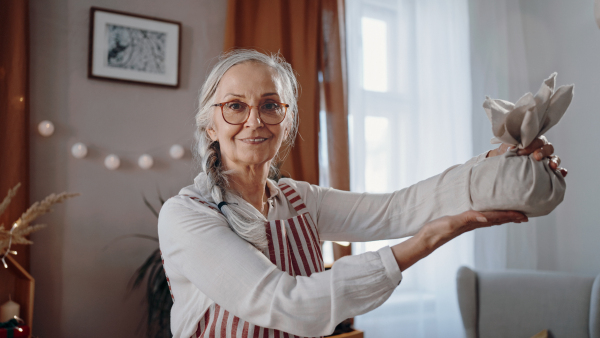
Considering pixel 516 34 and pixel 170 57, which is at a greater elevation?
pixel 516 34

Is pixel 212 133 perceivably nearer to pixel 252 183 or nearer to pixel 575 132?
pixel 252 183

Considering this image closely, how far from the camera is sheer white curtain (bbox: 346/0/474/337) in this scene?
2.78 metres

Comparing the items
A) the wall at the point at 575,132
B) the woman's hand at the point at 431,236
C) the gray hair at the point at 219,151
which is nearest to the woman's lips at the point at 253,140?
the gray hair at the point at 219,151

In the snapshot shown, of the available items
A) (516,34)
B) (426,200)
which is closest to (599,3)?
(426,200)

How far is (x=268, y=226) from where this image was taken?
1.09 metres

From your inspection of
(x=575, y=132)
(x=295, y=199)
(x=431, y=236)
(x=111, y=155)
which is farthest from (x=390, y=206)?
(x=575, y=132)

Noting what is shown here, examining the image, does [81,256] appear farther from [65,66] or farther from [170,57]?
[170,57]

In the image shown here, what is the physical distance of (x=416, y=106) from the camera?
2.95 m

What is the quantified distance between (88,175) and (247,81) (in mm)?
1534

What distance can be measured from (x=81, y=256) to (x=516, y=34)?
316cm

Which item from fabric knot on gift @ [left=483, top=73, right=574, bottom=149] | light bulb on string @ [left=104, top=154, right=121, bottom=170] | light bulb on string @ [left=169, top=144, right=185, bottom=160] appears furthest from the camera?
light bulb on string @ [left=169, top=144, right=185, bottom=160]

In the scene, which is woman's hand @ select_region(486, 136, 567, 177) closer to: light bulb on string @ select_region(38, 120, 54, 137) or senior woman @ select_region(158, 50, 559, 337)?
senior woman @ select_region(158, 50, 559, 337)

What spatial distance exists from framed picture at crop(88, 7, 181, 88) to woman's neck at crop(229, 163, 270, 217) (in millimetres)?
1479

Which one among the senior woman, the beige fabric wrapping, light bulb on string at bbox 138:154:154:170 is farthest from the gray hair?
light bulb on string at bbox 138:154:154:170
